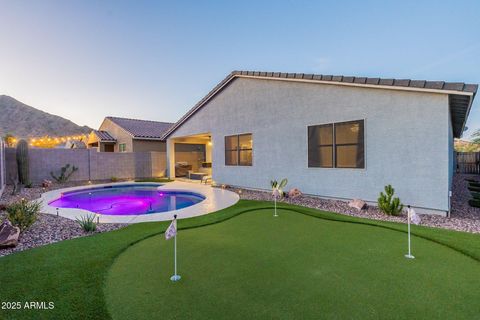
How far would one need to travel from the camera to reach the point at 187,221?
601cm

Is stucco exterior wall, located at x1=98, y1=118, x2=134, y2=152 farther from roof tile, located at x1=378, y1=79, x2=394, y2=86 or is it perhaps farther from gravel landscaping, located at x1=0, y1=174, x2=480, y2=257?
roof tile, located at x1=378, y1=79, x2=394, y2=86

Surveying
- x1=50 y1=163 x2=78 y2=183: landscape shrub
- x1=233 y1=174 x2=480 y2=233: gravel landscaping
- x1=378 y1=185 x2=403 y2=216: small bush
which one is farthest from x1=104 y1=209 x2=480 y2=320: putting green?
x1=50 y1=163 x2=78 y2=183: landscape shrub

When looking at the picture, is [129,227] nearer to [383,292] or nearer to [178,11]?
[383,292]

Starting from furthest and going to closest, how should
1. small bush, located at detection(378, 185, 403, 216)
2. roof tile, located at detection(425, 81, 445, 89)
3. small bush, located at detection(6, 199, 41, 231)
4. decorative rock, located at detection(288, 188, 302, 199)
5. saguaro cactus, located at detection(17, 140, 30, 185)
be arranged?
saguaro cactus, located at detection(17, 140, 30, 185), decorative rock, located at detection(288, 188, 302, 199), small bush, located at detection(378, 185, 403, 216), roof tile, located at detection(425, 81, 445, 89), small bush, located at detection(6, 199, 41, 231)

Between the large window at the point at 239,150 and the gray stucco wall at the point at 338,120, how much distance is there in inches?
12.7

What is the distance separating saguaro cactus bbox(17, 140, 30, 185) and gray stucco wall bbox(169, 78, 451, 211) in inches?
451

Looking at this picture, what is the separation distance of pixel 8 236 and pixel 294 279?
5.43m

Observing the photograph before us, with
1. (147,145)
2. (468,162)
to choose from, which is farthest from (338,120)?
(468,162)

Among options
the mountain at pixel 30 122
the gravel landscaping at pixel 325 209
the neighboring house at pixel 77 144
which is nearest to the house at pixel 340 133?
the gravel landscaping at pixel 325 209

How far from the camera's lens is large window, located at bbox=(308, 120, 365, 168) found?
25.6 ft

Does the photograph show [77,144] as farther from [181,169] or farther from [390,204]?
[390,204]

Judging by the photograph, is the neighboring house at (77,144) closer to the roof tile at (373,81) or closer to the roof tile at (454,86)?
the roof tile at (373,81)

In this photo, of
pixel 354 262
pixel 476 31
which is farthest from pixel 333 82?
pixel 476 31

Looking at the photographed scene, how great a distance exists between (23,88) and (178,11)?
16.5 meters
